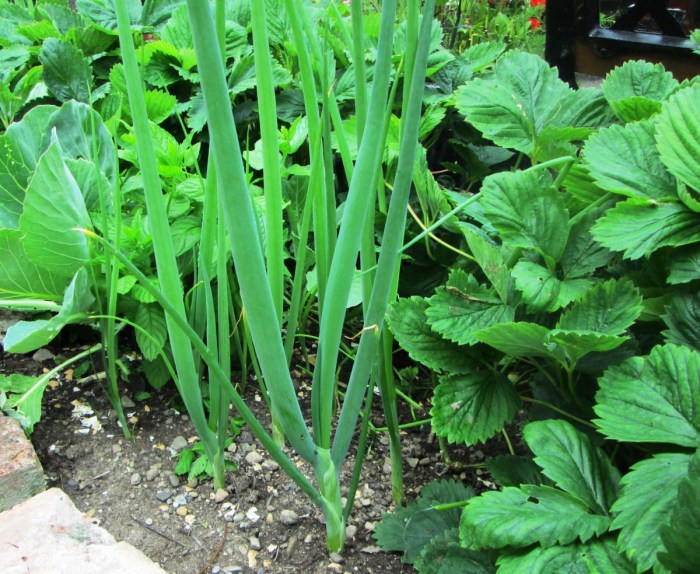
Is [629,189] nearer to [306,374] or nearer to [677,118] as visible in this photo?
[677,118]

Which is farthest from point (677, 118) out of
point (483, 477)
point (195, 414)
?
point (195, 414)

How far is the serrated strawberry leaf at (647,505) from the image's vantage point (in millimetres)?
698

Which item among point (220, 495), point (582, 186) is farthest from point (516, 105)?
point (220, 495)


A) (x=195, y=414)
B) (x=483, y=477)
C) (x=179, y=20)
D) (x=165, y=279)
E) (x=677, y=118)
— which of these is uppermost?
(x=179, y=20)

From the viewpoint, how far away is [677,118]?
90 centimetres

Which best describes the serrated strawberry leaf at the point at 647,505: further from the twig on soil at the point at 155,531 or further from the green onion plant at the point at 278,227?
the twig on soil at the point at 155,531

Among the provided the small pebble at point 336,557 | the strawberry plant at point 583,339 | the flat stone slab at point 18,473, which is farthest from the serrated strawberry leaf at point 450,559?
the flat stone slab at point 18,473

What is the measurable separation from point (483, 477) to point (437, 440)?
110 mm

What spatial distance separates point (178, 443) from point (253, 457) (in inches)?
5.0

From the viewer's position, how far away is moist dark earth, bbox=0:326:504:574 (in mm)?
972

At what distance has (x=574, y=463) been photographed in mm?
805

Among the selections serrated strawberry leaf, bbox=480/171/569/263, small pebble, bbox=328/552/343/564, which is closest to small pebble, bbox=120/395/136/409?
small pebble, bbox=328/552/343/564

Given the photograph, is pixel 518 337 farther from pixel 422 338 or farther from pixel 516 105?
pixel 516 105

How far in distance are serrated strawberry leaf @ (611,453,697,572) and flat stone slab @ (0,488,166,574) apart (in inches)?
21.0
